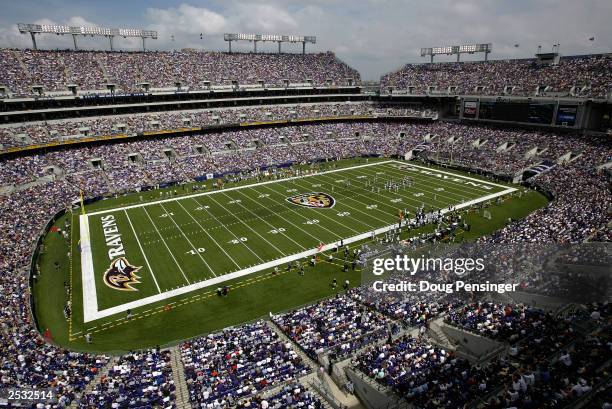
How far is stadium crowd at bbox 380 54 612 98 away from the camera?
4762 centimetres

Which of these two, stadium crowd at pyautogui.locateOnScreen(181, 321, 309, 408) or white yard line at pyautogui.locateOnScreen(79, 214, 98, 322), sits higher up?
stadium crowd at pyautogui.locateOnScreen(181, 321, 309, 408)

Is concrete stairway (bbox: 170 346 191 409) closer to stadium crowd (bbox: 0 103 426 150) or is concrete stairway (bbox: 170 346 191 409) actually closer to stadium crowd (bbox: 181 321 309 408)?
stadium crowd (bbox: 181 321 309 408)

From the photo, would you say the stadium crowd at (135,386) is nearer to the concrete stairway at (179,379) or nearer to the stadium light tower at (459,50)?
the concrete stairway at (179,379)

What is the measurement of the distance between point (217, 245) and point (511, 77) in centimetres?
5059

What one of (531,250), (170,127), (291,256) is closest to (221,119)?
(170,127)

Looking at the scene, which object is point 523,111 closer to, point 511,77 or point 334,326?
point 511,77

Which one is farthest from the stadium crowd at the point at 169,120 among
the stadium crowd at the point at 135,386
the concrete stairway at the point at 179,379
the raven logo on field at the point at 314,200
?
the concrete stairway at the point at 179,379

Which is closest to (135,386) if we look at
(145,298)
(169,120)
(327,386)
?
(327,386)

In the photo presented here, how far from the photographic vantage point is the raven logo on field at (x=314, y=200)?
122 ft

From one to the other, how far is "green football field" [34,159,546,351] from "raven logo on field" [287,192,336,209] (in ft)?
0.33

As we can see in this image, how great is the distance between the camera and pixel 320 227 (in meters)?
31.9

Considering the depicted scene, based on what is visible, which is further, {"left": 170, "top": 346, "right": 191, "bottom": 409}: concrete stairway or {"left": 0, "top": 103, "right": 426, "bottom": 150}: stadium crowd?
{"left": 0, "top": 103, "right": 426, "bottom": 150}: stadium crowd

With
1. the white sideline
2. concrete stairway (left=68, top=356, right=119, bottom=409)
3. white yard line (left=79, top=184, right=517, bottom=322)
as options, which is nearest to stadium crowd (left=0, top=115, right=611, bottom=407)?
concrete stairway (left=68, top=356, right=119, bottom=409)

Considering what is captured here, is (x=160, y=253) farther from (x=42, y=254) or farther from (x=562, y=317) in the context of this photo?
(x=562, y=317)
